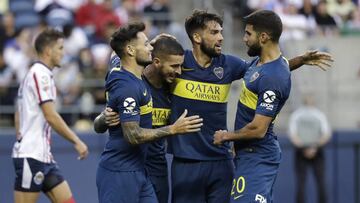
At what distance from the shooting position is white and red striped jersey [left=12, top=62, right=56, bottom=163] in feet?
34.7

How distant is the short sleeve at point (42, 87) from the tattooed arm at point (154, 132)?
7.78 ft

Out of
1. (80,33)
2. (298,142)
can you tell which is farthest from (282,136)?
(80,33)

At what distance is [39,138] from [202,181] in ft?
7.35

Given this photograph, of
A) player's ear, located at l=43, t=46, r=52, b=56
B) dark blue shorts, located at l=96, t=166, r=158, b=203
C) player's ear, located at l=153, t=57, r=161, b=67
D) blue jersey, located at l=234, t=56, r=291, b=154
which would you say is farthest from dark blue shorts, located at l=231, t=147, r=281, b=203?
player's ear, located at l=43, t=46, r=52, b=56

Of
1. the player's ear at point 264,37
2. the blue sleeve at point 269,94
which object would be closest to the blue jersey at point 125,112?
the blue sleeve at point 269,94

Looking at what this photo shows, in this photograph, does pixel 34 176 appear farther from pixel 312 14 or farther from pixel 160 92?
pixel 312 14

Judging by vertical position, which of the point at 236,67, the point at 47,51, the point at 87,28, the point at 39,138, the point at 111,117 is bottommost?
the point at 39,138

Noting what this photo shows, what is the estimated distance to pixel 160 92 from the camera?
9312 mm

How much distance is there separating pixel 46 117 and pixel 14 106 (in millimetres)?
5235

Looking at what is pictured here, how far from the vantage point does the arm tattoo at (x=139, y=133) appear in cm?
836

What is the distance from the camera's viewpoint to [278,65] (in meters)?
8.79

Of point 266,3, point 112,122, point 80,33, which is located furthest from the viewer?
point 266,3

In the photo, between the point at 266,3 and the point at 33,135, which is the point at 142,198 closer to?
the point at 33,135

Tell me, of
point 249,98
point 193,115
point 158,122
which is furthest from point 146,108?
point 249,98
